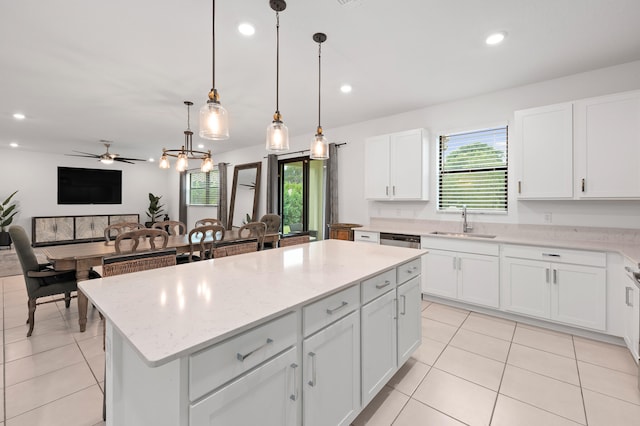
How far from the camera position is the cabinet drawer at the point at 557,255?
8.52ft

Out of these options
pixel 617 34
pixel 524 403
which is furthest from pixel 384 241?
pixel 617 34

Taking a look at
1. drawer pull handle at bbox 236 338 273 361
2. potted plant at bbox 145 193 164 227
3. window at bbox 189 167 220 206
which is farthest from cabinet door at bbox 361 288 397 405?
potted plant at bbox 145 193 164 227

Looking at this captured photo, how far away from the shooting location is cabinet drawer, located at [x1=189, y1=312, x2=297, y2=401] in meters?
0.89

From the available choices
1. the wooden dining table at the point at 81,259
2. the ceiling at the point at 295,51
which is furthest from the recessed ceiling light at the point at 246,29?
the wooden dining table at the point at 81,259

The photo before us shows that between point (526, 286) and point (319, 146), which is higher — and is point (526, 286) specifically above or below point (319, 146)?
below

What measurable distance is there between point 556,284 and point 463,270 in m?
0.85

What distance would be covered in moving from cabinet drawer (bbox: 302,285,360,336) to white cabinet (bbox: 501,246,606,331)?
2.39 m

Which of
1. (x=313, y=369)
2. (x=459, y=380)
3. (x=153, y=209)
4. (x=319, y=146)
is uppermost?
(x=319, y=146)

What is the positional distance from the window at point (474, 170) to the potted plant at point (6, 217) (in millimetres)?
8821

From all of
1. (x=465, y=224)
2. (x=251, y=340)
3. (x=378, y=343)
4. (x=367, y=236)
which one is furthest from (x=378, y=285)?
(x=465, y=224)

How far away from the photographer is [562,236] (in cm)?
315

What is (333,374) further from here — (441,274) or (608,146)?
(608,146)

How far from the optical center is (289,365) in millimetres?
1178

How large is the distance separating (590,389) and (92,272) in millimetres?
4665
